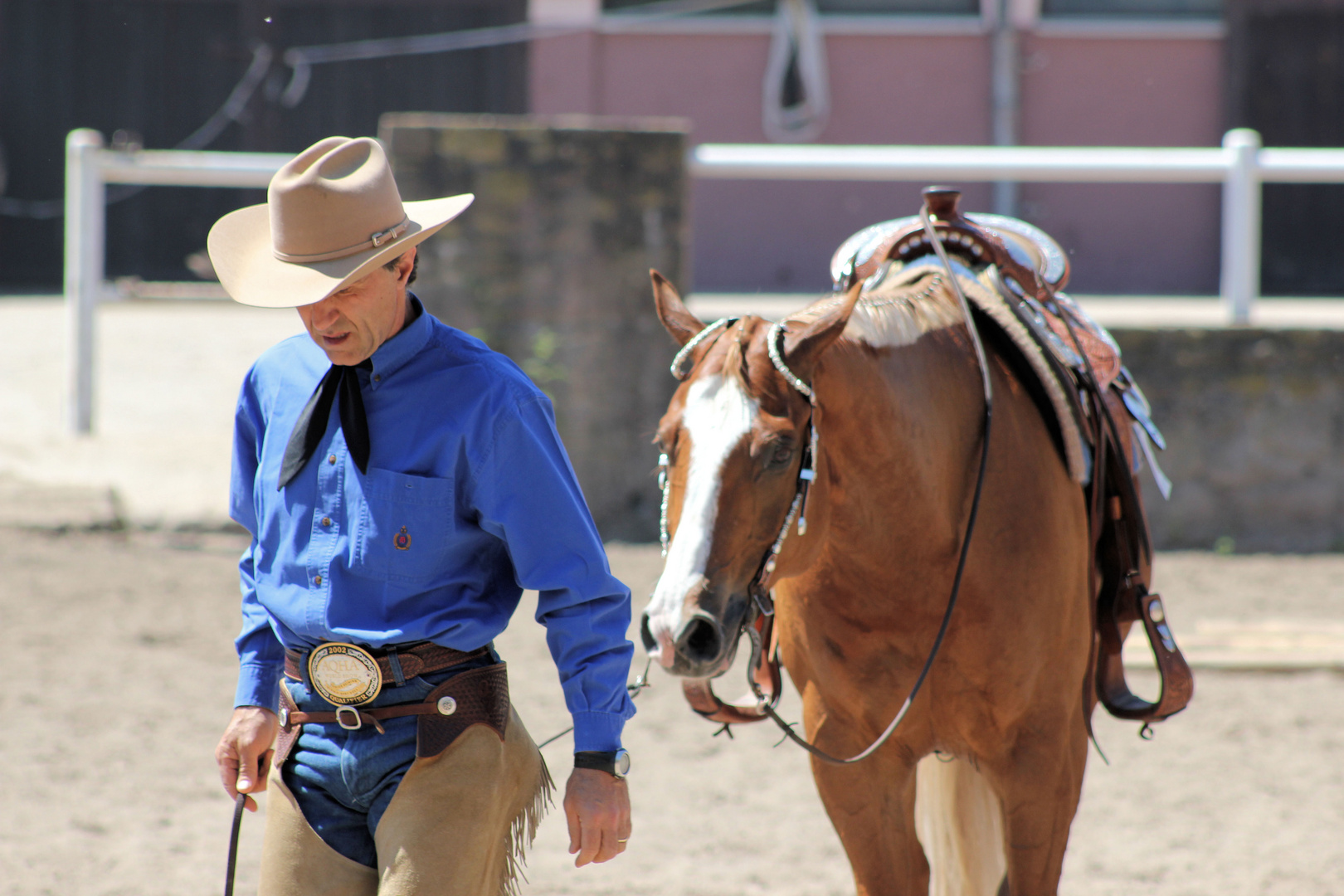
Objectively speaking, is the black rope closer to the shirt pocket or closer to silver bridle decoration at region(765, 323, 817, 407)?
the shirt pocket

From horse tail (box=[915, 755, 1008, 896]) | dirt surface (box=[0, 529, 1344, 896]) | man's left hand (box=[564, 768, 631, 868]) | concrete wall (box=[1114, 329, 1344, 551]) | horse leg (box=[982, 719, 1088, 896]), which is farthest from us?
concrete wall (box=[1114, 329, 1344, 551])

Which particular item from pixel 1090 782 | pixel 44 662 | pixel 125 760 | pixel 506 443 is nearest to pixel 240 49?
pixel 44 662

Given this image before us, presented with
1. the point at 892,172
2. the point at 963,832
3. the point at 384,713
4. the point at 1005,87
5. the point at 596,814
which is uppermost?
the point at 1005,87

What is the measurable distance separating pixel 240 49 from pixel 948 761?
33.1 ft

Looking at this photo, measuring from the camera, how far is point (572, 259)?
21.5ft

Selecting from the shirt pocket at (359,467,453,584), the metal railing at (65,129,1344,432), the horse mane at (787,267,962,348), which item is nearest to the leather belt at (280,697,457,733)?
the shirt pocket at (359,467,453,584)

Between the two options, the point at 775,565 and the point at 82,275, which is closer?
→ the point at 775,565

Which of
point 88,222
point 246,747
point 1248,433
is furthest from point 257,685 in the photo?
point 88,222

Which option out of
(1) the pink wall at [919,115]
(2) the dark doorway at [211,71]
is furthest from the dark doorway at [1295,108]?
(2) the dark doorway at [211,71]

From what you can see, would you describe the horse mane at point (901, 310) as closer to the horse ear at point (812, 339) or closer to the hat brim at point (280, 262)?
the horse ear at point (812, 339)

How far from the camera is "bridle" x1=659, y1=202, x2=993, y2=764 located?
1.99 meters

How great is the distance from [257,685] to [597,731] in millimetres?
561

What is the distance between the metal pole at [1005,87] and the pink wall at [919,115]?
138 millimetres

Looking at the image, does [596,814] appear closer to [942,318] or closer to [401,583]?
[401,583]
